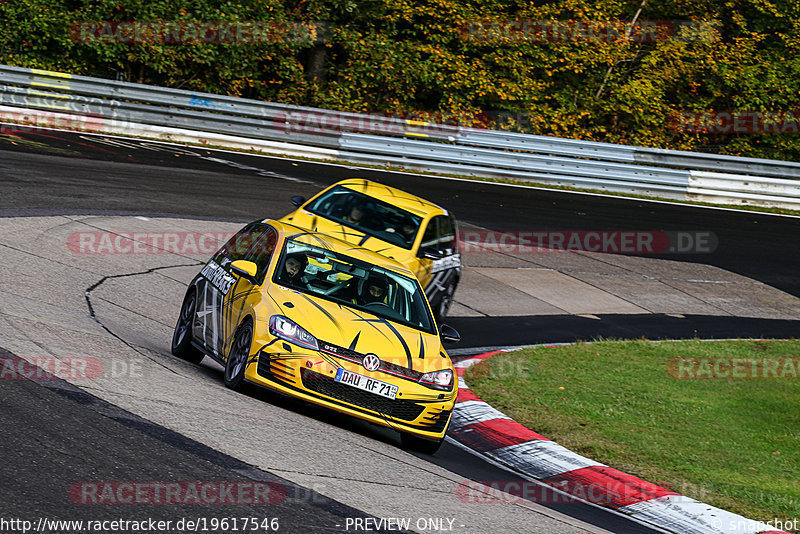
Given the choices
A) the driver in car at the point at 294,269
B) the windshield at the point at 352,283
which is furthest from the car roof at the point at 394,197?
the driver in car at the point at 294,269

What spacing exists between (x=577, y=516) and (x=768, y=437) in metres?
3.34

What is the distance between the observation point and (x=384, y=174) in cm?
2395

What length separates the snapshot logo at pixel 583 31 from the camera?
30.3m

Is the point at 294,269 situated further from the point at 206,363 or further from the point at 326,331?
the point at 206,363

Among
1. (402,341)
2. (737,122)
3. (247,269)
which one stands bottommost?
(402,341)

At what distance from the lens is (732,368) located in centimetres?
1235

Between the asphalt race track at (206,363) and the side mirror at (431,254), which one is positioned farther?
the side mirror at (431,254)

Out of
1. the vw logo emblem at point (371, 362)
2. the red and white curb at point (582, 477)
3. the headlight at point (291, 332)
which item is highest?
the headlight at point (291, 332)

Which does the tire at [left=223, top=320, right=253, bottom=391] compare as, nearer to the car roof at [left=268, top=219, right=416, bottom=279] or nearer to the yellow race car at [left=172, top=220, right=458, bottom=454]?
the yellow race car at [left=172, top=220, right=458, bottom=454]

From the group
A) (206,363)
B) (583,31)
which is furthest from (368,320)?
(583,31)

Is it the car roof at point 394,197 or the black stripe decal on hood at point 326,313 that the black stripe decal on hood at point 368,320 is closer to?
the black stripe decal on hood at point 326,313

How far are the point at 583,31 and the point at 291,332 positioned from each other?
85.4 ft

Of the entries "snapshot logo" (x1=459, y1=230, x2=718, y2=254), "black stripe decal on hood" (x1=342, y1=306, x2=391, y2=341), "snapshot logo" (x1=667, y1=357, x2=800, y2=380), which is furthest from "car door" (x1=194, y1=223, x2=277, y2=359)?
"snapshot logo" (x1=459, y1=230, x2=718, y2=254)

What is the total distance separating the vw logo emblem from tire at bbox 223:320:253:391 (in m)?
0.91
